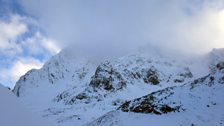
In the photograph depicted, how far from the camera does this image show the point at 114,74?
141750 millimetres

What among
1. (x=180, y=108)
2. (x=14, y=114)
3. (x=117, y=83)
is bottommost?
(x=14, y=114)

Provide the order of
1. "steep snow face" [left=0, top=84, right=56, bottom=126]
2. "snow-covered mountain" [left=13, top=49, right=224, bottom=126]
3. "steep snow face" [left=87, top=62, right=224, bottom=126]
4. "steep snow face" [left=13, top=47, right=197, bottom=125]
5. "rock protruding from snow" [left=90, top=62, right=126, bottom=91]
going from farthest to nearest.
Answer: "rock protruding from snow" [left=90, top=62, right=126, bottom=91]
"steep snow face" [left=13, top=47, right=197, bottom=125]
"snow-covered mountain" [left=13, top=49, right=224, bottom=126]
"steep snow face" [left=87, top=62, right=224, bottom=126]
"steep snow face" [left=0, top=84, right=56, bottom=126]

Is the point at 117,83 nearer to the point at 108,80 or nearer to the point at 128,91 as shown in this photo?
the point at 108,80

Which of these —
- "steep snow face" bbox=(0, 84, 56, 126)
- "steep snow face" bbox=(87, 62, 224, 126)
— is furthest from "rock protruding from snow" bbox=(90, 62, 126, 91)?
"steep snow face" bbox=(0, 84, 56, 126)

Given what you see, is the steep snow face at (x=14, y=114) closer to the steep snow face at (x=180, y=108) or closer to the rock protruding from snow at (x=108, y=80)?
the steep snow face at (x=180, y=108)

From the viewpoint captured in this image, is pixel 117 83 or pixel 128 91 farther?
pixel 117 83

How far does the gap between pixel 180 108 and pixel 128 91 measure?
3855 inches

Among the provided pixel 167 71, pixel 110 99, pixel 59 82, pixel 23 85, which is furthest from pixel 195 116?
pixel 23 85

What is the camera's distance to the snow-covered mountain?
3203cm

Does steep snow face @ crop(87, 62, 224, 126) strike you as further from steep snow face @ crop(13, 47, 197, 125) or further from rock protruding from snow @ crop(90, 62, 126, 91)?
rock protruding from snow @ crop(90, 62, 126, 91)

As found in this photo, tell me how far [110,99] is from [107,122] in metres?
85.3

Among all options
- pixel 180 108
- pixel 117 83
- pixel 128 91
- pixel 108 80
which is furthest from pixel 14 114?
pixel 108 80

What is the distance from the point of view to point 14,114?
3514mm

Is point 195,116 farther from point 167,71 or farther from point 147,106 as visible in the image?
point 167,71
